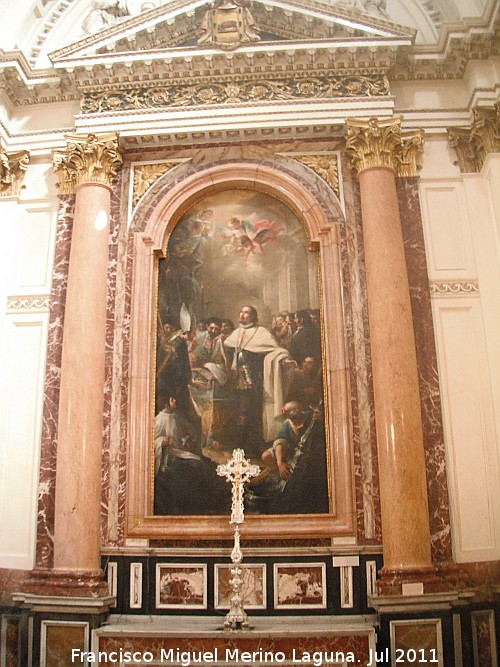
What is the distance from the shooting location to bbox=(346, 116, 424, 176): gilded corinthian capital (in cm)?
895

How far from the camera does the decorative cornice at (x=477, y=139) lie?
8883 millimetres

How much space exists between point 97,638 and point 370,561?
313cm

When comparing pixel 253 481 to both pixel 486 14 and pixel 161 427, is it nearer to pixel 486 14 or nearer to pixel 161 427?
pixel 161 427

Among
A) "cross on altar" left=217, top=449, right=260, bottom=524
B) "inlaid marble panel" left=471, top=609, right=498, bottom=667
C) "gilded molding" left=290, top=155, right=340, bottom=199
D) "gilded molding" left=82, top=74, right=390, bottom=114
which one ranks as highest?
"gilded molding" left=82, top=74, right=390, bottom=114

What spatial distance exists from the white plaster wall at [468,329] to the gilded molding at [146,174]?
358 centimetres

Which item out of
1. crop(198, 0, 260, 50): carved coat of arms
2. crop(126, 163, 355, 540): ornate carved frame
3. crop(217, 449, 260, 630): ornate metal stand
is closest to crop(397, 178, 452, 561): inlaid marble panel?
crop(126, 163, 355, 540): ornate carved frame

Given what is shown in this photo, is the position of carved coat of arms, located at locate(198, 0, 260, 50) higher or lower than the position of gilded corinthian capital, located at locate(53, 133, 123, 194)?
higher

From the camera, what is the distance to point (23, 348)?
8.87 metres

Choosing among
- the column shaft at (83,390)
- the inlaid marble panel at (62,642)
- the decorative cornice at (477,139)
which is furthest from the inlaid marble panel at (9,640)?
the decorative cornice at (477,139)

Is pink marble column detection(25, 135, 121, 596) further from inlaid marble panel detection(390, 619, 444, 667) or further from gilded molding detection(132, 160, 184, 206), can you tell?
inlaid marble panel detection(390, 619, 444, 667)

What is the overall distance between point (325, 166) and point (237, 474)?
4426 mm

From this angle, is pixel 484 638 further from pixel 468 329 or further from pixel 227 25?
pixel 227 25

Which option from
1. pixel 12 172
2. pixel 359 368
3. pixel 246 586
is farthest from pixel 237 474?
pixel 12 172

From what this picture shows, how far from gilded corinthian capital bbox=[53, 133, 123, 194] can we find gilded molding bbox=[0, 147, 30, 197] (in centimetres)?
56
